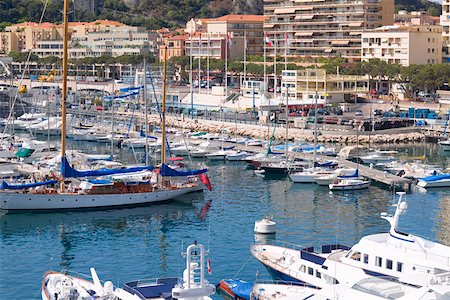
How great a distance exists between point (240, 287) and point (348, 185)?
22.3 metres

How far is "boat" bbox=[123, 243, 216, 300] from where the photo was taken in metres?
23.5

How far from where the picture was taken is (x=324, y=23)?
118 meters

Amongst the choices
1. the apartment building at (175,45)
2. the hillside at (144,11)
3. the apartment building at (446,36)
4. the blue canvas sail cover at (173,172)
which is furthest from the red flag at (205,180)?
the hillside at (144,11)

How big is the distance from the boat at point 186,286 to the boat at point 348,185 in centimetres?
2394

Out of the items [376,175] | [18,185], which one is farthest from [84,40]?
[18,185]

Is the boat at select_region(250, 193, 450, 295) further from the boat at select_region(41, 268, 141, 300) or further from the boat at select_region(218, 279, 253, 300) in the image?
the boat at select_region(41, 268, 141, 300)

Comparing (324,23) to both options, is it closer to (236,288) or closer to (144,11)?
(144,11)

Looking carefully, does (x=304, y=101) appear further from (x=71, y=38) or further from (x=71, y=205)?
(x=71, y=38)

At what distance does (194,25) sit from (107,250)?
112 meters

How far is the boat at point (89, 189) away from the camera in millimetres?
46344

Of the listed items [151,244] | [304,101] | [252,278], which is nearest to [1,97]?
[304,101]

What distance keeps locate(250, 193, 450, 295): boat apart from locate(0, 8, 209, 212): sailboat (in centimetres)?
1770

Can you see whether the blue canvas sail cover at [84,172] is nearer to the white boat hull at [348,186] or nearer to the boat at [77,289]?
the white boat hull at [348,186]

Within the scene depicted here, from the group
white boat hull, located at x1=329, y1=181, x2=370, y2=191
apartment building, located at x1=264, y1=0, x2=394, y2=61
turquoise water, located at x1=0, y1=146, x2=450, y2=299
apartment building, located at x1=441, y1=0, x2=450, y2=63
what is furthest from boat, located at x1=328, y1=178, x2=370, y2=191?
apartment building, located at x1=264, y1=0, x2=394, y2=61
